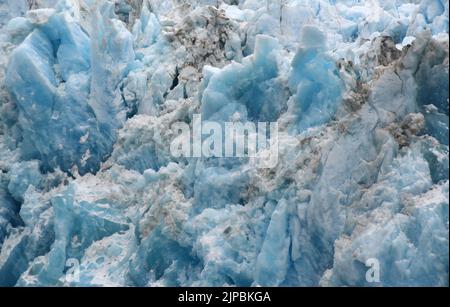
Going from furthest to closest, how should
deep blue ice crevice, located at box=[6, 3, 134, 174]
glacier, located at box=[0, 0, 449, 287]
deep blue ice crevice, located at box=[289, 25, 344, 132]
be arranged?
deep blue ice crevice, located at box=[6, 3, 134, 174], deep blue ice crevice, located at box=[289, 25, 344, 132], glacier, located at box=[0, 0, 449, 287]

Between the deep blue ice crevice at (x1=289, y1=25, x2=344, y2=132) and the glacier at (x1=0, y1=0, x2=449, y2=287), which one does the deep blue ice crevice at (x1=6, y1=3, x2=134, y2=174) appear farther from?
the deep blue ice crevice at (x1=289, y1=25, x2=344, y2=132)

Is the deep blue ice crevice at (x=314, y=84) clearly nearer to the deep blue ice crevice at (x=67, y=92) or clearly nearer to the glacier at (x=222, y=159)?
the glacier at (x=222, y=159)

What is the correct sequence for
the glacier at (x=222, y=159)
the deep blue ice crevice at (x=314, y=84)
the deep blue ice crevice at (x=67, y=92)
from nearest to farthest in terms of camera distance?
the glacier at (x=222, y=159) → the deep blue ice crevice at (x=314, y=84) → the deep blue ice crevice at (x=67, y=92)

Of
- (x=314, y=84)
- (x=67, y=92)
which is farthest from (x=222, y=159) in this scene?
(x=67, y=92)

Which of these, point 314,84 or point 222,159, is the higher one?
point 314,84

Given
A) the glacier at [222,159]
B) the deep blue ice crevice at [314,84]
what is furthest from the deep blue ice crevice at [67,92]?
the deep blue ice crevice at [314,84]

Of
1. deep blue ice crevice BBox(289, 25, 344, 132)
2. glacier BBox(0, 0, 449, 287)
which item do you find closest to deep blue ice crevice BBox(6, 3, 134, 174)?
glacier BBox(0, 0, 449, 287)

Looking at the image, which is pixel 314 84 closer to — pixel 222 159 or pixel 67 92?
pixel 222 159
